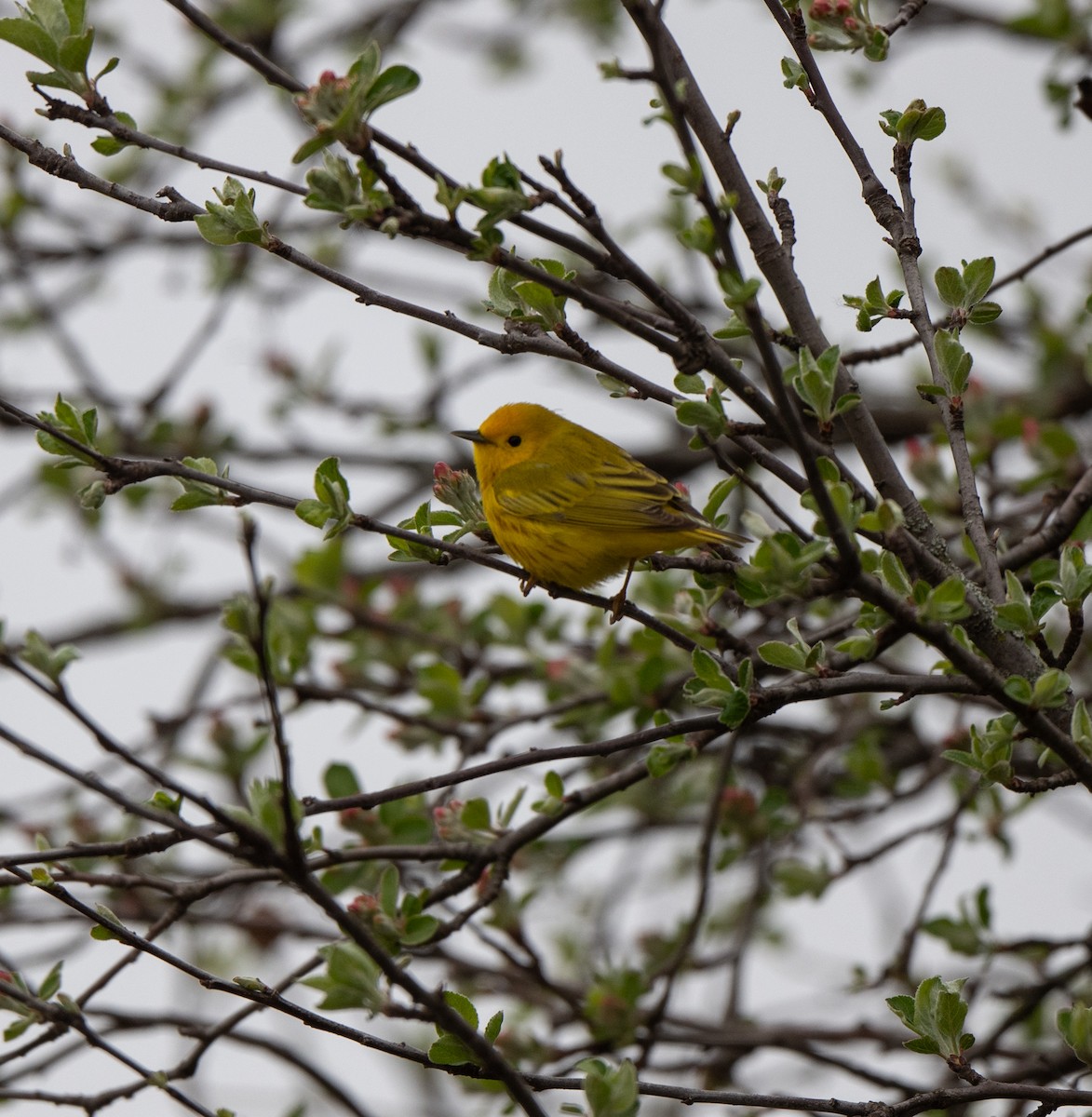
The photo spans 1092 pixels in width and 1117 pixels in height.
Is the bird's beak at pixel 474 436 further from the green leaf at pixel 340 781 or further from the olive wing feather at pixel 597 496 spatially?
the green leaf at pixel 340 781

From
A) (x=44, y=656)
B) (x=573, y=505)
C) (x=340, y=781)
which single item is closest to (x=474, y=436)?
(x=573, y=505)

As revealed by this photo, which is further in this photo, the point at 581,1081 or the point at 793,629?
the point at 793,629

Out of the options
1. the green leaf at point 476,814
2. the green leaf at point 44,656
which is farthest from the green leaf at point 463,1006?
the green leaf at point 44,656

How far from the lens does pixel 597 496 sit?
388 centimetres

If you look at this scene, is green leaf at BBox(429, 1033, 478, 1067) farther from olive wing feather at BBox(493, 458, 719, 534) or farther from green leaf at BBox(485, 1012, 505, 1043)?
olive wing feather at BBox(493, 458, 719, 534)

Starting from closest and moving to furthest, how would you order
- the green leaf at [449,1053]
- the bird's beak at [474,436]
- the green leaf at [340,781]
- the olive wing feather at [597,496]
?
the green leaf at [449,1053] < the green leaf at [340,781] < the olive wing feather at [597,496] < the bird's beak at [474,436]

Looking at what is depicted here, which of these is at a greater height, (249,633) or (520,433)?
(520,433)

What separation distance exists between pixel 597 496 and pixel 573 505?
0.07 m

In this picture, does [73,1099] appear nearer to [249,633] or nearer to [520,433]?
[249,633]

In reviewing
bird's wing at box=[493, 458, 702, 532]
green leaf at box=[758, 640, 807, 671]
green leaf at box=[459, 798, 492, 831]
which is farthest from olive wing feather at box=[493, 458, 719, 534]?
green leaf at box=[758, 640, 807, 671]

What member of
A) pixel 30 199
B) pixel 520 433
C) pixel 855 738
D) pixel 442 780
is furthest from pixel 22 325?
pixel 442 780

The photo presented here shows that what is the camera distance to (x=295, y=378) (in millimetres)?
5973

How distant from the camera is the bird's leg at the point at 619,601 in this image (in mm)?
2564

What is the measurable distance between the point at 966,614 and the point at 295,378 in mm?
4472
